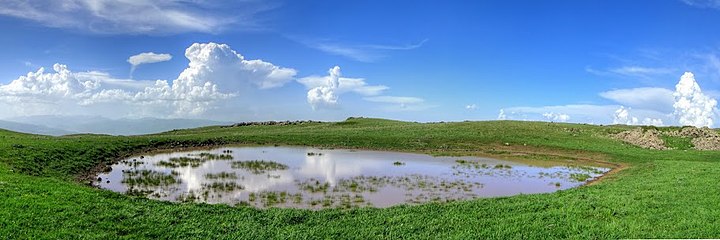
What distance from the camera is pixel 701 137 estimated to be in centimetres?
6925

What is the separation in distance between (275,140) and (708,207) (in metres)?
65.2

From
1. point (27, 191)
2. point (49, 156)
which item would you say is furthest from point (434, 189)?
point (49, 156)

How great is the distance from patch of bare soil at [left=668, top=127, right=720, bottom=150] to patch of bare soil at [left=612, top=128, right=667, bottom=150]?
362cm

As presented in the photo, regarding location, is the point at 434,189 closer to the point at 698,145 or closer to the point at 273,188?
the point at 273,188

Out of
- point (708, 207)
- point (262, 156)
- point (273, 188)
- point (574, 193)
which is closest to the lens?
point (708, 207)

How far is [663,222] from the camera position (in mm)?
18594

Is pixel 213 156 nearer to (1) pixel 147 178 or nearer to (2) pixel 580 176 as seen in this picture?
(1) pixel 147 178

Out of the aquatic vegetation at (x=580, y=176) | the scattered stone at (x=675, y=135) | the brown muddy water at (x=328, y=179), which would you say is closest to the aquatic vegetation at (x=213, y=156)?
the brown muddy water at (x=328, y=179)

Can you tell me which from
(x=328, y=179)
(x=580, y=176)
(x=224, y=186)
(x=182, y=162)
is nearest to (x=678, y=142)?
(x=580, y=176)

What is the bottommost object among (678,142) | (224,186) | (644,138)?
(224,186)

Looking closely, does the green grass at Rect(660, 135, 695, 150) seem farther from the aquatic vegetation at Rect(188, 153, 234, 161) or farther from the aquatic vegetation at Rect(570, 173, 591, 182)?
the aquatic vegetation at Rect(188, 153, 234, 161)

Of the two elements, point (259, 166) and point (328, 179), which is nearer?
point (328, 179)

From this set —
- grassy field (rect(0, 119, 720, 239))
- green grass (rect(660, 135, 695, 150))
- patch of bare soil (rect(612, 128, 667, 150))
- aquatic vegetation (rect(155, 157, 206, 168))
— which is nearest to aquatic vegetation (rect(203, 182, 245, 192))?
grassy field (rect(0, 119, 720, 239))

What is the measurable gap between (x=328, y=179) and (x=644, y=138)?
5981 centimetres
